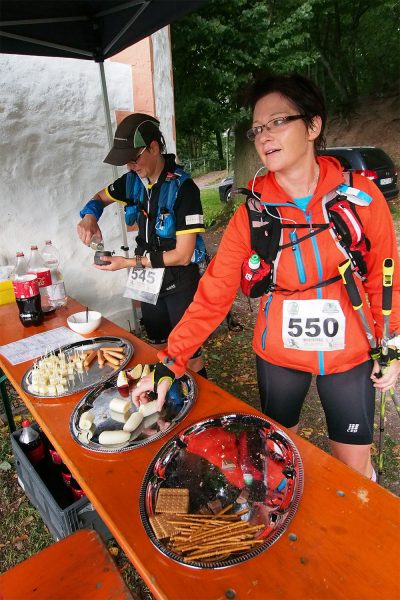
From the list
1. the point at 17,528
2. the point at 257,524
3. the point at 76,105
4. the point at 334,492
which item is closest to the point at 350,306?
the point at 334,492

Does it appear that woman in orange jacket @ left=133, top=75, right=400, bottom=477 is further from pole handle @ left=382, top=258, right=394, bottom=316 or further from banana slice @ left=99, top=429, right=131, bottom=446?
banana slice @ left=99, top=429, right=131, bottom=446

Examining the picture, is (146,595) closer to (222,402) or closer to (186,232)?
(222,402)

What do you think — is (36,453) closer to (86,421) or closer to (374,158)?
(86,421)

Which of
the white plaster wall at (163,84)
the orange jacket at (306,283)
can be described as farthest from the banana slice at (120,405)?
the white plaster wall at (163,84)

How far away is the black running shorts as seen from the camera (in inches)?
65.2

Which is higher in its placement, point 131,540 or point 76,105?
point 76,105

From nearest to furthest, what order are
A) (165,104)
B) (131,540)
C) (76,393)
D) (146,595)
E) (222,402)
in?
(131,540) < (222,402) < (76,393) < (146,595) < (165,104)

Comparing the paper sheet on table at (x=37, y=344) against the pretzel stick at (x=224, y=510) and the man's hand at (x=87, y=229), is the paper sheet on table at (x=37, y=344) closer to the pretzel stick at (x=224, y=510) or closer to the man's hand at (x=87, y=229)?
the man's hand at (x=87, y=229)

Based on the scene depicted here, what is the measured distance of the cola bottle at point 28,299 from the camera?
7.63 feet

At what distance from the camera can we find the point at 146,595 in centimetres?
208

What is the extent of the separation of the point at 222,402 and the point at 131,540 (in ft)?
2.13

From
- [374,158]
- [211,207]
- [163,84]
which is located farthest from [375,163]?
[163,84]

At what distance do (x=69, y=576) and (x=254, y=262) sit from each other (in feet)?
4.12

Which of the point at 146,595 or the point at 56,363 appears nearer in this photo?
the point at 56,363
